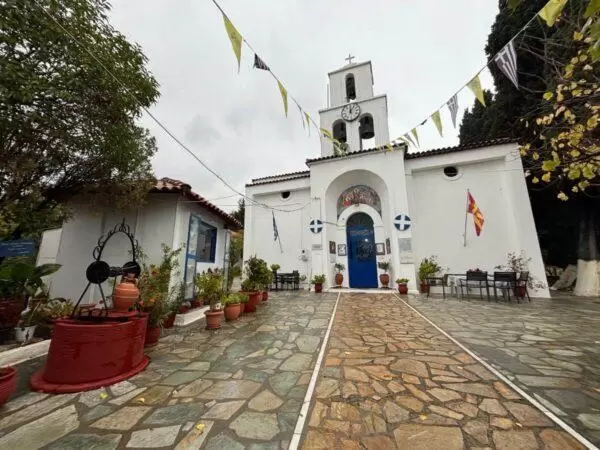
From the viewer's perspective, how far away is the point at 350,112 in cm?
1268

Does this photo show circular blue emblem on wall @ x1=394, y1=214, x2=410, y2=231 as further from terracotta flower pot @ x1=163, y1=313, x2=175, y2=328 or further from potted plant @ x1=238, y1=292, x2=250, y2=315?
terracotta flower pot @ x1=163, y1=313, x2=175, y2=328

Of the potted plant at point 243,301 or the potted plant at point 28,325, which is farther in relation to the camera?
the potted plant at point 243,301

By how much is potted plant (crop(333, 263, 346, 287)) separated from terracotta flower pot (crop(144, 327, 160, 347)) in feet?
27.1

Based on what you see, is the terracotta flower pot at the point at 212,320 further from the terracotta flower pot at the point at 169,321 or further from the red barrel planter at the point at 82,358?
the red barrel planter at the point at 82,358

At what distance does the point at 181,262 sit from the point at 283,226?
705cm

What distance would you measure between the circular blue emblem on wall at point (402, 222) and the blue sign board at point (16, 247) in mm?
10687

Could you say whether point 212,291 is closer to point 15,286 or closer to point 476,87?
point 15,286

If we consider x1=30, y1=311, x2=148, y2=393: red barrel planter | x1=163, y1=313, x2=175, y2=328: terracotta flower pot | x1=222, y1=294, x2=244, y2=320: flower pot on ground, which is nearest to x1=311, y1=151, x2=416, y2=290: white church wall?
x1=222, y1=294, x2=244, y2=320: flower pot on ground

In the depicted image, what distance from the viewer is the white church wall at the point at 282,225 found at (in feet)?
39.5

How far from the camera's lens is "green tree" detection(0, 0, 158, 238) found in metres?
3.37

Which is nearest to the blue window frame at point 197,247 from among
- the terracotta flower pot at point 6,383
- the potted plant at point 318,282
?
the terracotta flower pot at point 6,383

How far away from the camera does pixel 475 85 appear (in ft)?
13.4

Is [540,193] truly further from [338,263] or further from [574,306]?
[338,263]

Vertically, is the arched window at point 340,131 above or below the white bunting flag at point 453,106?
above
